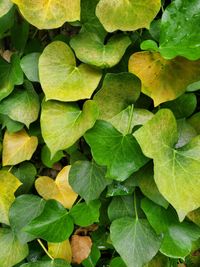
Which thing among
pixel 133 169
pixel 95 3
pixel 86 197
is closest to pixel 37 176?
pixel 86 197

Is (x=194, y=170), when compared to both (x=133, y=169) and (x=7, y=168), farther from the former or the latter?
(x=7, y=168)

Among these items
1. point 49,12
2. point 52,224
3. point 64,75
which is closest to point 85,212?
point 52,224

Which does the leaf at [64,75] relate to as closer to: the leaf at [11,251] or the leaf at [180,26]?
the leaf at [180,26]

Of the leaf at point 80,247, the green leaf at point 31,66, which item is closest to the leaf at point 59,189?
the leaf at point 80,247

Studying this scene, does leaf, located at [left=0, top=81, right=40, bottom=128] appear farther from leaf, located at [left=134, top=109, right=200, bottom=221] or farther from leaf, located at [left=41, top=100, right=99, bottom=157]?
leaf, located at [left=134, top=109, right=200, bottom=221]

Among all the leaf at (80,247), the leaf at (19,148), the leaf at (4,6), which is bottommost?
the leaf at (80,247)

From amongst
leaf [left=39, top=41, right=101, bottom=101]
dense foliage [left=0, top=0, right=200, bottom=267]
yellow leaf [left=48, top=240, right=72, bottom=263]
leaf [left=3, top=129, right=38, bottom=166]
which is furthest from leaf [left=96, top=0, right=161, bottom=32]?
yellow leaf [left=48, top=240, right=72, bottom=263]
